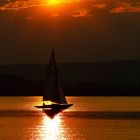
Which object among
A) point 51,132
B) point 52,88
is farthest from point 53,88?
point 51,132

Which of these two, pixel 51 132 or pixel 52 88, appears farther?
pixel 52 88

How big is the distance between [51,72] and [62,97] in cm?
444

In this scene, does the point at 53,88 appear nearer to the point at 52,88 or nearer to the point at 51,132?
the point at 52,88

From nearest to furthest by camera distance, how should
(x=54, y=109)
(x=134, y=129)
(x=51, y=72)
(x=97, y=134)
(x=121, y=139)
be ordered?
1. (x=121, y=139)
2. (x=97, y=134)
3. (x=134, y=129)
4. (x=51, y=72)
5. (x=54, y=109)

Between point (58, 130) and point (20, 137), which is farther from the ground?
point (58, 130)

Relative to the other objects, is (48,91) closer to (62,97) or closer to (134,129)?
(62,97)

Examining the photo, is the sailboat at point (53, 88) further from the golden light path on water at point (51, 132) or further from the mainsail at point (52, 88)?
the golden light path on water at point (51, 132)

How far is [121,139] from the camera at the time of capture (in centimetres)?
6906

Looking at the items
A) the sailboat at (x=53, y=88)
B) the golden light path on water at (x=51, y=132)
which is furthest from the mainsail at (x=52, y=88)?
the golden light path on water at (x=51, y=132)

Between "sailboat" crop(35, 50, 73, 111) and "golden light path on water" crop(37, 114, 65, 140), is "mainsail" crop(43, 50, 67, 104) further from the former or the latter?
"golden light path on water" crop(37, 114, 65, 140)

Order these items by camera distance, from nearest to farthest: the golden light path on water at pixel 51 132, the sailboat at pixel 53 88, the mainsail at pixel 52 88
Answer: the golden light path on water at pixel 51 132, the sailboat at pixel 53 88, the mainsail at pixel 52 88

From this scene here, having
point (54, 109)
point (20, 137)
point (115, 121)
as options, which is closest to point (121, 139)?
point (20, 137)

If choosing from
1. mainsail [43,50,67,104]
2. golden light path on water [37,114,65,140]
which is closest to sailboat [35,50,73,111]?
mainsail [43,50,67,104]

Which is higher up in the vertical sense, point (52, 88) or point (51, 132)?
point (52, 88)
